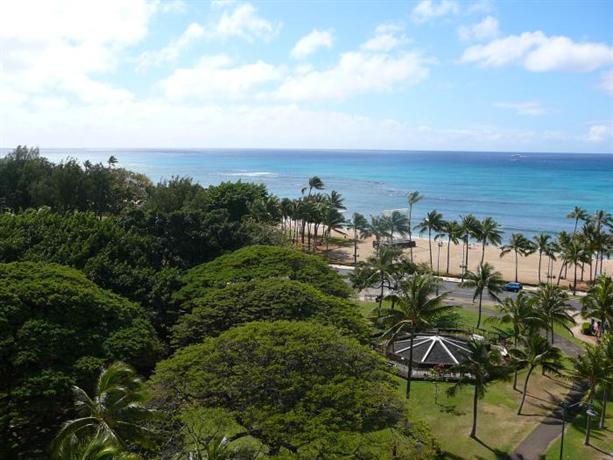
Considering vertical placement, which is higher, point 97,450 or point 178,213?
point 178,213

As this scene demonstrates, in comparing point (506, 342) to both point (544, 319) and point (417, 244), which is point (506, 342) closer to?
point (544, 319)

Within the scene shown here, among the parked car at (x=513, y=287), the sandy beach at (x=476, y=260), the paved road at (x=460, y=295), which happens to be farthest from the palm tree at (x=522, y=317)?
the sandy beach at (x=476, y=260)

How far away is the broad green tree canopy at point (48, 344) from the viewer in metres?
20.7

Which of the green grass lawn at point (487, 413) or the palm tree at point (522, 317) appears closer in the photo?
the green grass lawn at point (487, 413)

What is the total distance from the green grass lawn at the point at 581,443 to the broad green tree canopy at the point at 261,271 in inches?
641

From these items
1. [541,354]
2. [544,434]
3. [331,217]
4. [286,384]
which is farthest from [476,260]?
[286,384]

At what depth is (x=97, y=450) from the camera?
12945mm

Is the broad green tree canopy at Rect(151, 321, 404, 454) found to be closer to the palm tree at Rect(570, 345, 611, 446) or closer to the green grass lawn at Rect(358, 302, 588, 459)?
the green grass lawn at Rect(358, 302, 588, 459)

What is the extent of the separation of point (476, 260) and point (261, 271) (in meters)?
53.9

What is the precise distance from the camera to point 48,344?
22.3m

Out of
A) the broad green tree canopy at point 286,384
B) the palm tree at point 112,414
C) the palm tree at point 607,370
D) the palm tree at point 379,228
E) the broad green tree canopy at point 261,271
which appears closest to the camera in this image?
the palm tree at point 112,414

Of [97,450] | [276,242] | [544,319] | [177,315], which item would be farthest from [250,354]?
[276,242]

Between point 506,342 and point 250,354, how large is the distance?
27.1 metres

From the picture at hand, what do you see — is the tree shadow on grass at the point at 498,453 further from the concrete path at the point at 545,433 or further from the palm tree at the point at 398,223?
the palm tree at the point at 398,223
